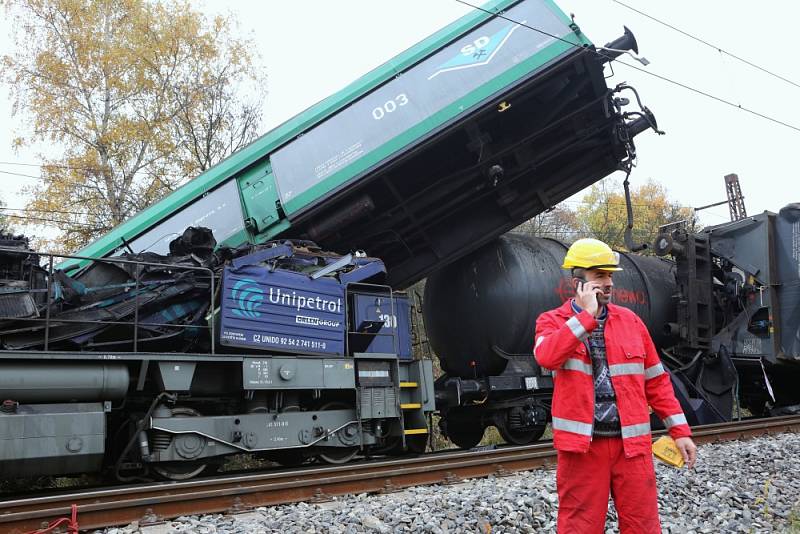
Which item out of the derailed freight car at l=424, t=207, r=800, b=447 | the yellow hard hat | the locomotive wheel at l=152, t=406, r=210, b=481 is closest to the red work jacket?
the yellow hard hat

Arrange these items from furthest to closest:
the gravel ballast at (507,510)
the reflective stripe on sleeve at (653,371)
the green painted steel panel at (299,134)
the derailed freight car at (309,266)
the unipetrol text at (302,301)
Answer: the green painted steel panel at (299,134) < the unipetrol text at (302,301) < the derailed freight car at (309,266) < the gravel ballast at (507,510) < the reflective stripe on sleeve at (653,371)

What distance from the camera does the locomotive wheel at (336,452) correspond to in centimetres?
781

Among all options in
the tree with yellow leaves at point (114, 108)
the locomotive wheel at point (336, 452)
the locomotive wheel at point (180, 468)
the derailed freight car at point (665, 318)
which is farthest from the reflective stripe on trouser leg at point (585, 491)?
the tree with yellow leaves at point (114, 108)

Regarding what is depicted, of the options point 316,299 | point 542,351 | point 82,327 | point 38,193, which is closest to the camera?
point 542,351

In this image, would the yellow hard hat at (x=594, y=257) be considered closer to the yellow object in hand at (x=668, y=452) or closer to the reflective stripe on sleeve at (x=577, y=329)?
the reflective stripe on sleeve at (x=577, y=329)

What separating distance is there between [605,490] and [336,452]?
535cm

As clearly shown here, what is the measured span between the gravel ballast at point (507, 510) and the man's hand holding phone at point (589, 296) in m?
2.01

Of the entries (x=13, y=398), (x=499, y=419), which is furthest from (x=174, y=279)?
(x=499, y=419)

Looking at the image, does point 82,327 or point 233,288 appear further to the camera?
point 233,288

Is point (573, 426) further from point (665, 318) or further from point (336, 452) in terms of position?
point (665, 318)

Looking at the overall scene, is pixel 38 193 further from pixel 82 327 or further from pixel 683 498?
pixel 683 498

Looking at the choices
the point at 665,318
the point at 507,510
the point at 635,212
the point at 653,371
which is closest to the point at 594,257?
the point at 653,371

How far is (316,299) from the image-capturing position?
25.0 feet

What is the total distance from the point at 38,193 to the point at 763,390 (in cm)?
1836
